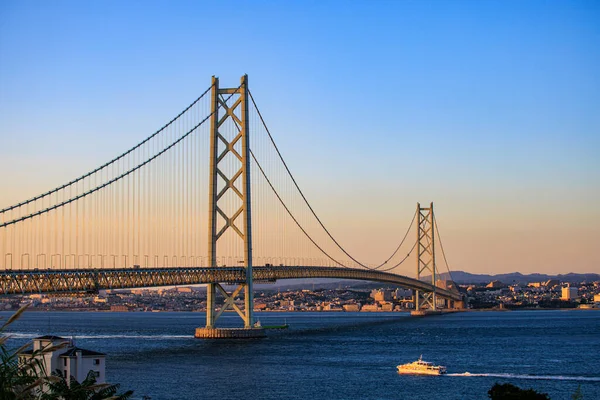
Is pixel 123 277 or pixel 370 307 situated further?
pixel 370 307

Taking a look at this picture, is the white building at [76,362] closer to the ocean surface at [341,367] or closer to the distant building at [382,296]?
the ocean surface at [341,367]

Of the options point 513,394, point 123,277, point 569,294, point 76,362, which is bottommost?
point 569,294

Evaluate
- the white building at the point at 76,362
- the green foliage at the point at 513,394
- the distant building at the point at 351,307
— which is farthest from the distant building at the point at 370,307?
the green foliage at the point at 513,394

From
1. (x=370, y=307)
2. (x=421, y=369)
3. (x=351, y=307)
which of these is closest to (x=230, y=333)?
(x=421, y=369)

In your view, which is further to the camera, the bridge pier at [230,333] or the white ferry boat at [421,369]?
the bridge pier at [230,333]

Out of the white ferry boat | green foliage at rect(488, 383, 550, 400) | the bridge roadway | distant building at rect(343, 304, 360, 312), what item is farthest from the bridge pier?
distant building at rect(343, 304, 360, 312)

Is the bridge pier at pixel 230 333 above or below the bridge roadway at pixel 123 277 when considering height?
below

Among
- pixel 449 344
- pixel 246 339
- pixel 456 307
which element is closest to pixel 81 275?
pixel 246 339

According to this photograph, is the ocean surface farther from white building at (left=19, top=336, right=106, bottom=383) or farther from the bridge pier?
white building at (left=19, top=336, right=106, bottom=383)

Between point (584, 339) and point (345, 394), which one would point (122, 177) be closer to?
→ point (345, 394)

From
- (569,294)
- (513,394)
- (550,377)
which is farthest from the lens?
(569,294)

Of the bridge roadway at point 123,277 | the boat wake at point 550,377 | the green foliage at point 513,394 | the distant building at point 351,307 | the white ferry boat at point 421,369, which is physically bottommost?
the distant building at point 351,307

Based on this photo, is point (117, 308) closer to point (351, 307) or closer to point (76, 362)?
point (351, 307)

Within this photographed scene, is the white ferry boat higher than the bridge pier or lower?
lower
